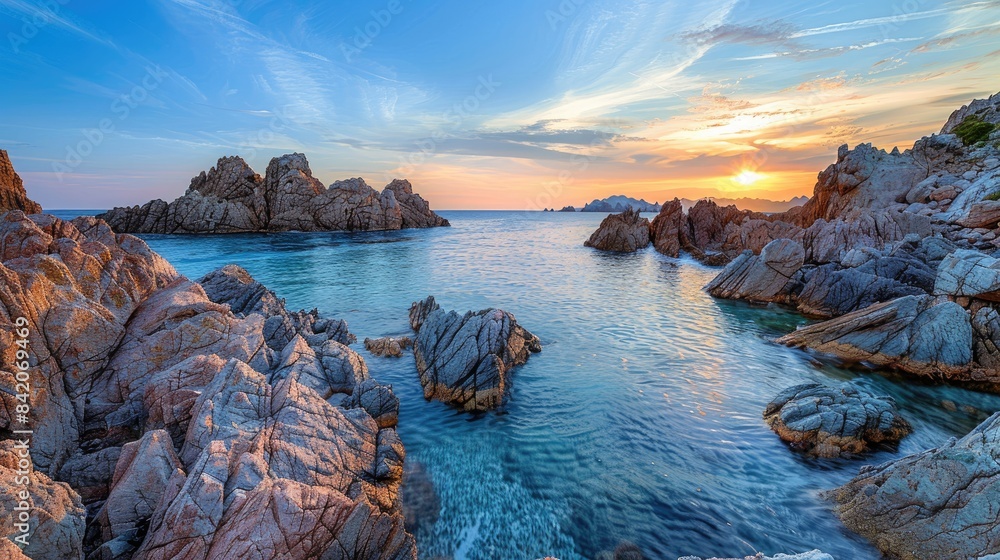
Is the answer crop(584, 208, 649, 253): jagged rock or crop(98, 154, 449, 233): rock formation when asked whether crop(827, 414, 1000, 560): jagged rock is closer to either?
crop(584, 208, 649, 253): jagged rock

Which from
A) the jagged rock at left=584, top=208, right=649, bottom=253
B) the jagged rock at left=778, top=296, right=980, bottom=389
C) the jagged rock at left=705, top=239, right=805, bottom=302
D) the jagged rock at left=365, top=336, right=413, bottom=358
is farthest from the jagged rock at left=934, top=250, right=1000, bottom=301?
the jagged rock at left=584, top=208, right=649, bottom=253

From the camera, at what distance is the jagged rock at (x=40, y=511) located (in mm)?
6809

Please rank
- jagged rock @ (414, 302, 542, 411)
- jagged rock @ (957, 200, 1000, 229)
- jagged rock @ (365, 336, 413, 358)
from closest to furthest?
jagged rock @ (414, 302, 542, 411) < jagged rock @ (365, 336, 413, 358) < jagged rock @ (957, 200, 1000, 229)

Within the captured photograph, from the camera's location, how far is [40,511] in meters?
7.10

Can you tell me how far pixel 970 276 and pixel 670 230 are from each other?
56.8 meters

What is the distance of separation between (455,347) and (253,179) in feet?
399

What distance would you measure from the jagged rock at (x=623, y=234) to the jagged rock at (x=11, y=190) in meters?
75.2

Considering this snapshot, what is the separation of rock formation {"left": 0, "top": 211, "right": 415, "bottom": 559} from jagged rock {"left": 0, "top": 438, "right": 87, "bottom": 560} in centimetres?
3

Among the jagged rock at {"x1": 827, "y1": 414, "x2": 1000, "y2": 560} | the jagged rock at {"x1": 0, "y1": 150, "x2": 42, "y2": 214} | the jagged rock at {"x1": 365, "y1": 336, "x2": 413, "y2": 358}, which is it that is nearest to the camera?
the jagged rock at {"x1": 827, "y1": 414, "x2": 1000, "y2": 560}

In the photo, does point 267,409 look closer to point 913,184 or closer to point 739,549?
point 739,549

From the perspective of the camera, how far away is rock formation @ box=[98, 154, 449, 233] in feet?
335

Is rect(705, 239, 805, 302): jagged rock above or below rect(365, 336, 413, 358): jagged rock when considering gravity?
above

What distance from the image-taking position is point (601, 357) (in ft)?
81.7

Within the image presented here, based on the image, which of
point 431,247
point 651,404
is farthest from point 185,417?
point 431,247
